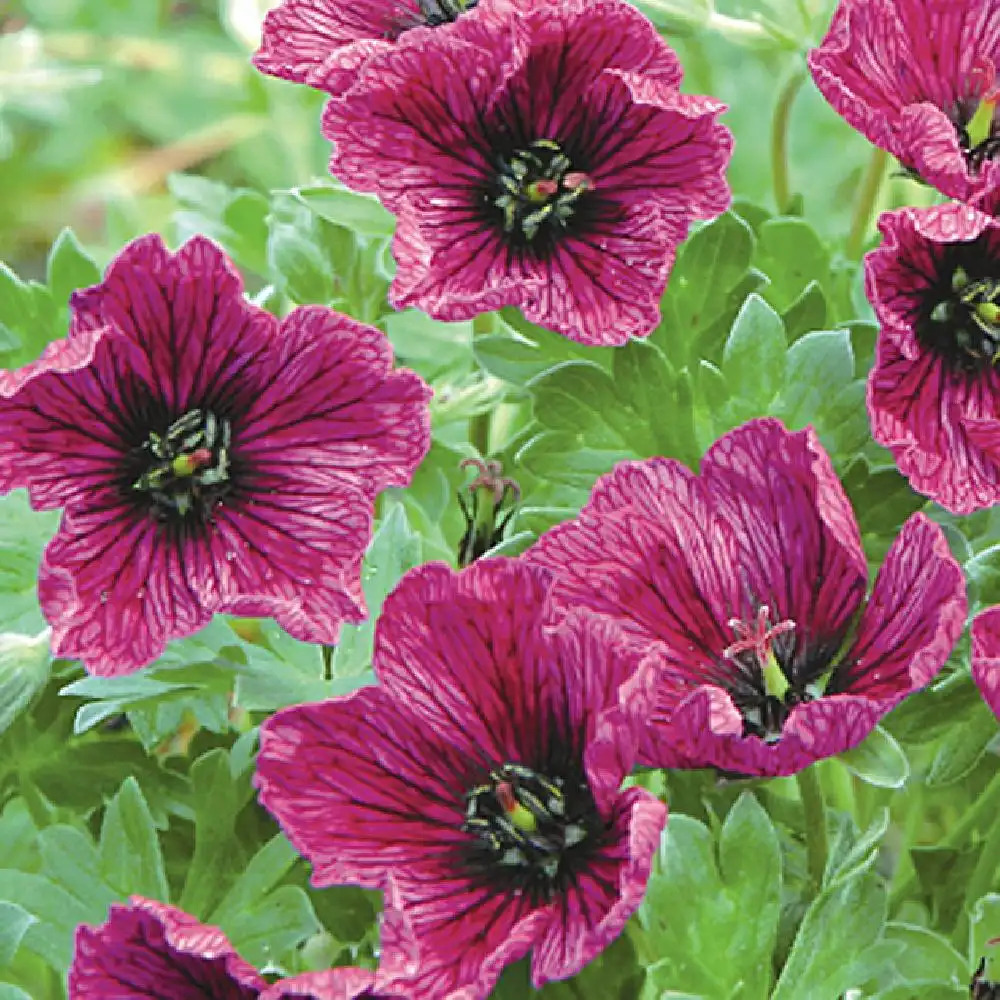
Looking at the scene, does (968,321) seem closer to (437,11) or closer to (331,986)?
(437,11)

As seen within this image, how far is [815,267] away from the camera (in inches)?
40.7

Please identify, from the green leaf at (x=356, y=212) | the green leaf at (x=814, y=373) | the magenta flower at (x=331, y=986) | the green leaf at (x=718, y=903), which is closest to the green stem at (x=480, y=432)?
the green leaf at (x=356, y=212)

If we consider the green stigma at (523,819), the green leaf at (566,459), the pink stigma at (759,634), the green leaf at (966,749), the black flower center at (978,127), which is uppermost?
the black flower center at (978,127)

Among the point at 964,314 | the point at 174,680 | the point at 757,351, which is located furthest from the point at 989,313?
the point at 174,680

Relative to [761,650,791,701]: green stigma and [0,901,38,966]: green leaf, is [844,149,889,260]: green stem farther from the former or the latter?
[0,901,38,966]: green leaf

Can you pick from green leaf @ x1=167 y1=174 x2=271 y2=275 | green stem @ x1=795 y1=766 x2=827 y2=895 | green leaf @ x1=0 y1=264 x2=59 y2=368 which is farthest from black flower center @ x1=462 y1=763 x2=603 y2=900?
green leaf @ x1=167 y1=174 x2=271 y2=275

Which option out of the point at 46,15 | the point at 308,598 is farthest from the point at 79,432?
the point at 46,15

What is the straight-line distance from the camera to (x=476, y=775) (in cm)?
81

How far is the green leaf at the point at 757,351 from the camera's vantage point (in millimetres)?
885

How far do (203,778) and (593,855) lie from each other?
248mm

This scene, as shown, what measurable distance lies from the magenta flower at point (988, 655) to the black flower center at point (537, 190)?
34cm

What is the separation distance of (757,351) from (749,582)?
0.41 feet

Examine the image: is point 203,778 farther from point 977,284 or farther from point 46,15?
point 46,15

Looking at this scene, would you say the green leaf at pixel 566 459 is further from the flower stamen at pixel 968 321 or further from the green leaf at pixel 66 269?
the green leaf at pixel 66 269
